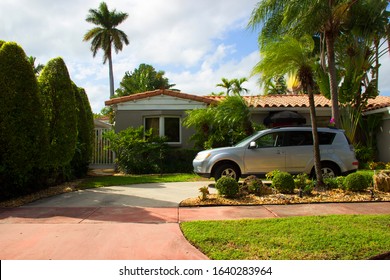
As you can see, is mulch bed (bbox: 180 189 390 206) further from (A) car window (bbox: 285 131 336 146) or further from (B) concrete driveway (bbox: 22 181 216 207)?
(A) car window (bbox: 285 131 336 146)

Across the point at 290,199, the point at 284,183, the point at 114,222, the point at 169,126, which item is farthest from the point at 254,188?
the point at 169,126

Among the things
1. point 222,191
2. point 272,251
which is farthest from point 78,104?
point 272,251

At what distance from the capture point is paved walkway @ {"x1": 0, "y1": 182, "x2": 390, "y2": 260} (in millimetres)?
3648

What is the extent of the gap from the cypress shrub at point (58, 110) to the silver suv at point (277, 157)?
388 cm

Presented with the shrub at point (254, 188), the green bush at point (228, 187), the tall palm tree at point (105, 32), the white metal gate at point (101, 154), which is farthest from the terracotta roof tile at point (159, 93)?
the tall palm tree at point (105, 32)

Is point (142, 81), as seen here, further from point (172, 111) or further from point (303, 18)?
point (303, 18)

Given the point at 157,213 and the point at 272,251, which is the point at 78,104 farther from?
the point at 272,251

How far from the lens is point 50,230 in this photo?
4.55 m

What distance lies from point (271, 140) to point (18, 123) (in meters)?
6.69

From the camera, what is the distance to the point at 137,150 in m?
12.6

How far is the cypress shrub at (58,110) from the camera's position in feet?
28.0

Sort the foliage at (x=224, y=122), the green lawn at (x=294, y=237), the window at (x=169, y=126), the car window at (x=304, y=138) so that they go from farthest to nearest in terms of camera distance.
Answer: the window at (x=169, y=126), the foliage at (x=224, y=122), the car window at (x=304, y=138), the green lawn at (x=294, y=237)

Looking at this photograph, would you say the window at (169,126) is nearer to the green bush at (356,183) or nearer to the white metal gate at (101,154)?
the white metal gate at (101,154)

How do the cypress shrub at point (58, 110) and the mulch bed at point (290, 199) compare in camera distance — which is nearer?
the mulch bed at point (290, 199)
